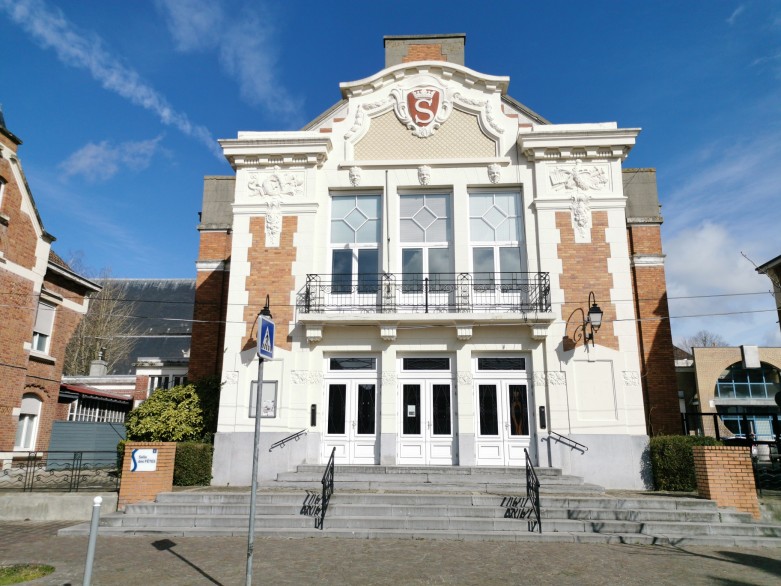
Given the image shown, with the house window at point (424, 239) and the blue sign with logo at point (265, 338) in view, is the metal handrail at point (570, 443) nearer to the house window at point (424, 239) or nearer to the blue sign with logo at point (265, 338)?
the house window at point (424, 239)

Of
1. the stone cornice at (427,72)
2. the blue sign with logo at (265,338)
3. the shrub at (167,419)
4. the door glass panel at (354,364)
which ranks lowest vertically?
the shrub at (167,419)

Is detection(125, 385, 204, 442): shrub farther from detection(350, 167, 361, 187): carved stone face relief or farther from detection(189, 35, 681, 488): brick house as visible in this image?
detection(350, 167, 361, 187): carved stone face relief

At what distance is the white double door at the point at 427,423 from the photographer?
43.4ft

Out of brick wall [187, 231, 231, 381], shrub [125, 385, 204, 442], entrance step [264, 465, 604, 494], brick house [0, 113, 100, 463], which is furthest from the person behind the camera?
brick wall [187, 231, 231, 381]

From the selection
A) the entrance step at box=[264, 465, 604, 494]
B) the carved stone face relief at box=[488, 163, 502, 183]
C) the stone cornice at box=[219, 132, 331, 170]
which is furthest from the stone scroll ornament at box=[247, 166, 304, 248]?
the entrance step at box=[264, 465, 604, 494]

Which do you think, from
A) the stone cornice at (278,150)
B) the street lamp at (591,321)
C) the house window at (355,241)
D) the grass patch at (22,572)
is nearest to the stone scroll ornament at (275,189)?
the stone cornice at (278,150)

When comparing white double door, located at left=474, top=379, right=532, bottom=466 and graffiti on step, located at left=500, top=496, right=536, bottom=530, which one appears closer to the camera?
graffiti on step, located at left=500, top=496, right=536, bottom=530

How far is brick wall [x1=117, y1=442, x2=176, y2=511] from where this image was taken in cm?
1064

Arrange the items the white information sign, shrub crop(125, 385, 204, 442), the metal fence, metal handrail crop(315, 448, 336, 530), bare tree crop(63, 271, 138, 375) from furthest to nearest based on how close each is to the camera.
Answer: bare tree crop(63, 271, 138, 375) < shrub crop(125, 385, 204, 442) < the metal fence < the white information sign < metal handrail crop(315, 448, 336, 530)

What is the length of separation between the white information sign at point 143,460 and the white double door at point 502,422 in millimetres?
7105

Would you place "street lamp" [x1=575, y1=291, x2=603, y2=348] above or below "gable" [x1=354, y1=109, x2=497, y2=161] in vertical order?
below

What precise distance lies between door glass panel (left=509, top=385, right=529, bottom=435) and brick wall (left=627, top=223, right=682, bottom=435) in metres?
3.81

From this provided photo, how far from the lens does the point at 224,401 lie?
1331cm

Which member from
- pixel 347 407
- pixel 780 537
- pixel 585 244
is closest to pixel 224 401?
pixel 347 407
